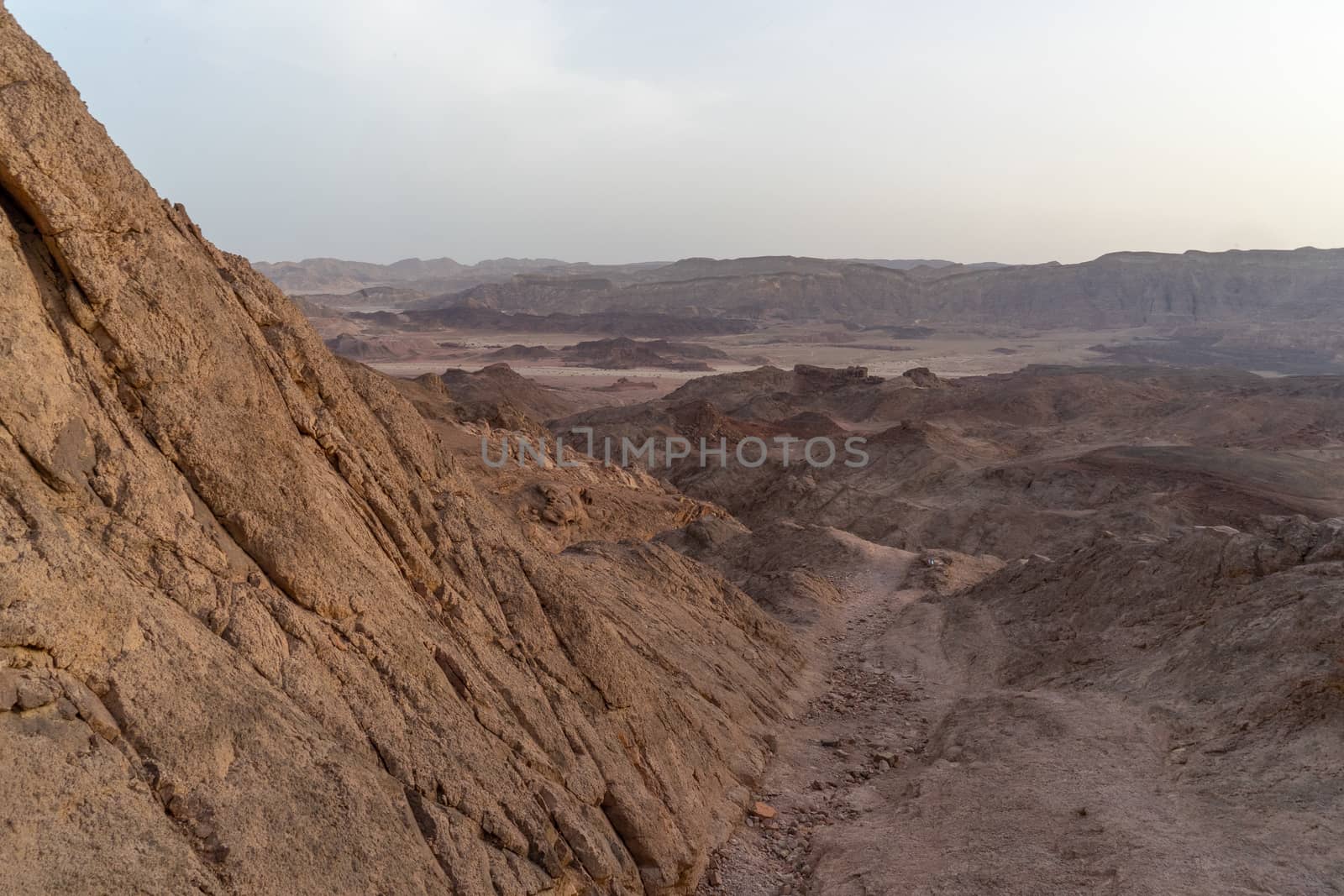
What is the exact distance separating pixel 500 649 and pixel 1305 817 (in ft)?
21.7

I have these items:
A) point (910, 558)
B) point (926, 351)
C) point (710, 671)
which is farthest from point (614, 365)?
point (710, 671)

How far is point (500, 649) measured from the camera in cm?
769

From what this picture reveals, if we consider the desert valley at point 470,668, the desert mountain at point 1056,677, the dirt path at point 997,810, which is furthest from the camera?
the desert mountain at point 1056,677

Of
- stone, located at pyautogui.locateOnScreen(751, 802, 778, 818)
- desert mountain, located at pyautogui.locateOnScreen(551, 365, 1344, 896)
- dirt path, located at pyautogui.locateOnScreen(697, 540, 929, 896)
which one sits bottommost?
dirt path, located at pyautogui.locateOnScreen(697, 540, 929, 896)

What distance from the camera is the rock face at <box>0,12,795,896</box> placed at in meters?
4.38

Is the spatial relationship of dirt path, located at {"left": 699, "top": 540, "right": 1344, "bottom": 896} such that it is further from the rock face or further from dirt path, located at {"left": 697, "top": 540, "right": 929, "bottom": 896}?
the rock face

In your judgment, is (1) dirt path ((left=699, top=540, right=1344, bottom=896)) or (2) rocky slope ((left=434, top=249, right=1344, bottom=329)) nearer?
(1) dirt path ((left=699, top=540, right=1344, bottom=896))

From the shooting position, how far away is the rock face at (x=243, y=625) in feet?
14.4

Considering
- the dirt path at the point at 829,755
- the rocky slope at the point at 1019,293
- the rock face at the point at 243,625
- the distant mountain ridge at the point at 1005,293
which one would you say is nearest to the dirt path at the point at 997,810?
the dirt path at the point at 829,755

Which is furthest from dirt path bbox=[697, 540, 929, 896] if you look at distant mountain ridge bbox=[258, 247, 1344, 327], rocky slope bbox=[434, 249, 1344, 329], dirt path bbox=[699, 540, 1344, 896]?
rocky slope bbox=[434, 249, 1344, 329]

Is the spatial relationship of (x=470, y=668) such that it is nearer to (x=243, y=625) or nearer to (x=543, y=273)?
(x=243, y=625)

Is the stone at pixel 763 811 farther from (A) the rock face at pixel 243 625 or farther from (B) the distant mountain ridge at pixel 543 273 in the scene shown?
(B) the distant mountain ridge at pixel 543 273

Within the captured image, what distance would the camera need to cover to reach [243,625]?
17.8 feet

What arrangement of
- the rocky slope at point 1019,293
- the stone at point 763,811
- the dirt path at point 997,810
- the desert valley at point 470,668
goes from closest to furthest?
the desert valley at point 470,668 → the dirt path at point 997,810 → the stone at point 763,811 → the rocky slope at point 1019,293
